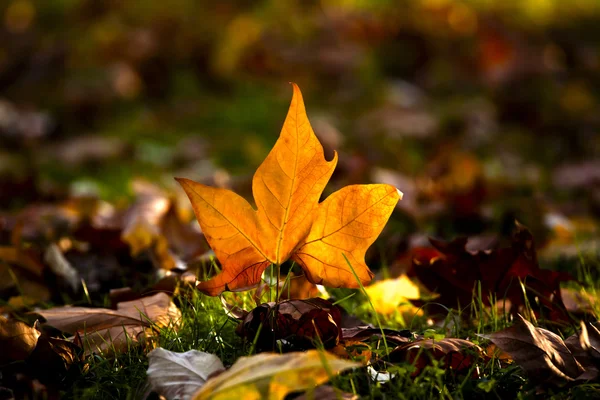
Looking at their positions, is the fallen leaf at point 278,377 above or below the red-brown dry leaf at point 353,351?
above

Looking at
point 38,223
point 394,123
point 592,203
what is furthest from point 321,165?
point 394,123

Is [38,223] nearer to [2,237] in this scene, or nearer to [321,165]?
[2,237]

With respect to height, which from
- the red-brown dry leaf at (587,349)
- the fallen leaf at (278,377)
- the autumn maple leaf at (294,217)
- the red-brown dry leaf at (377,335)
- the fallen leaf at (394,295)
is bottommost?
the fallen leaf at (394,295)

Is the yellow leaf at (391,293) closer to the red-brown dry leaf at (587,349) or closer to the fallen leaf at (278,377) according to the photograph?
the red-brown dry leaf at (587,349)

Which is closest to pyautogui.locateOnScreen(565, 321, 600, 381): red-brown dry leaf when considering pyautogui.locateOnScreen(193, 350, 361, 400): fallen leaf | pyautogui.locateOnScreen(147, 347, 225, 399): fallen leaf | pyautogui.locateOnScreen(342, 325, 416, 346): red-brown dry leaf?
pyautogui.locateOnScreen(342, 325, 416, 346): red-brown dry leaf

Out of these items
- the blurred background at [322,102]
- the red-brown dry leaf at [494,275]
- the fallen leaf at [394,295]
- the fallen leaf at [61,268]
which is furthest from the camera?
the blurred background at [322,102]

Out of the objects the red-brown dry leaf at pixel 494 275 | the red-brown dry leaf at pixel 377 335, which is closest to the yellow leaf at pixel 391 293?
the red-brown dry leaf at pixel 494 275

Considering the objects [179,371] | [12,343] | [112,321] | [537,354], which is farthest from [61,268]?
[537,354]
